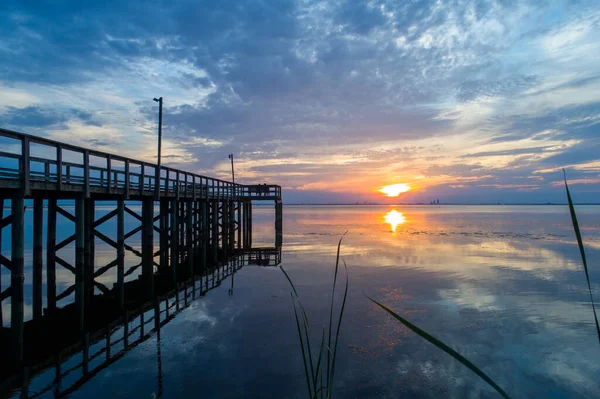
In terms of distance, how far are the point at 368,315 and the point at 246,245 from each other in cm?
2234

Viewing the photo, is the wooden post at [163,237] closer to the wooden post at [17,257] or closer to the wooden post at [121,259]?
the wooden post at [121,259]

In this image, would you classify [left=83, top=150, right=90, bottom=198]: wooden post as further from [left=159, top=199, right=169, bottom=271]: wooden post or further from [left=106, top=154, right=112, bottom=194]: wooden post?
[left=159, top=199, right=169, bottom=271]: wooden post

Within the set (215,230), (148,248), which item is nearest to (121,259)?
(148,248)

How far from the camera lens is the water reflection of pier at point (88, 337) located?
7961mm

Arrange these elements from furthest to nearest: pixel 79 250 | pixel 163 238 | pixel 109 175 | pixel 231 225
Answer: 1. pixel 231 225
2. pixel 163 238
3. pixel 109 175
4. pixel 79 250

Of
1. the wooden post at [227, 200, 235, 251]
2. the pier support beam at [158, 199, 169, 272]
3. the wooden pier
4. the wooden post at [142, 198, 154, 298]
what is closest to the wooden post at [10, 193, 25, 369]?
the wooden pier

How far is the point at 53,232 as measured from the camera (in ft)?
47.7

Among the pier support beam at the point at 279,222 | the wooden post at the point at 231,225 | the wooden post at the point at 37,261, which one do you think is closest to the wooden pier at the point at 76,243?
the wooden post at the point at 37,261

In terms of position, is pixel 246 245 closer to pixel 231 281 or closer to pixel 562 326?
pixel 231 281

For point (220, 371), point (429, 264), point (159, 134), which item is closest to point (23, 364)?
point (220, 371)

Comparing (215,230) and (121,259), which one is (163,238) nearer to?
(215,230)

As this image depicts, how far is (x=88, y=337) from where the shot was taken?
10320 mm

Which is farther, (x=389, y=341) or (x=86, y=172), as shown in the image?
(x=86, y=172)

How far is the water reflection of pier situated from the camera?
796 cm
